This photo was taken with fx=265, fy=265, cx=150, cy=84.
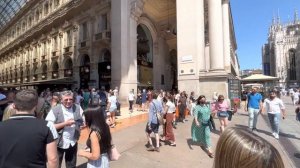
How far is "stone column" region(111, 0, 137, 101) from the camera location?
69.3 ft

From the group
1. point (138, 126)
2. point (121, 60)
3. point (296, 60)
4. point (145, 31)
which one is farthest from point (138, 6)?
point (296, 60)

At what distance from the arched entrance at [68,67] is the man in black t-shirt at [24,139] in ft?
96.3

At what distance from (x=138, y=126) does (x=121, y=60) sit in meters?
10.1

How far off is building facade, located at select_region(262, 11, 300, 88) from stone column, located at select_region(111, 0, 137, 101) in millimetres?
84294

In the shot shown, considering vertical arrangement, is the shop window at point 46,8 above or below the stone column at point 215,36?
above

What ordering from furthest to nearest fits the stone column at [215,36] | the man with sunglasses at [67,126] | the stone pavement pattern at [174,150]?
the stone column at [215,36], the stone pavement pattern at [174,150], the man with sunglasses at [67,126]

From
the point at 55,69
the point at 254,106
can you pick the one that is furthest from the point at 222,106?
the point at 55,69

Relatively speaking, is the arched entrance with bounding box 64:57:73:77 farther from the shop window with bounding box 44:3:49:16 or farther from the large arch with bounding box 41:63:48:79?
the shop window with bounding box 44:3:49:16

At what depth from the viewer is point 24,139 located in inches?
98.3

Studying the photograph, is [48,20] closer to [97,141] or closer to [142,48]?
[142,48]

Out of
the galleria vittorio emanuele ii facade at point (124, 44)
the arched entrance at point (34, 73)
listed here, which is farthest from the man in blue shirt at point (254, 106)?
the arched entrance at point (34, 73)

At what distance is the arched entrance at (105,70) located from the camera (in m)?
26.1

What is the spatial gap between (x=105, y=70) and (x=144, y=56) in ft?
21.0

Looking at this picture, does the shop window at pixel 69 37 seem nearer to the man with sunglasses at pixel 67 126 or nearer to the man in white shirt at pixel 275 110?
the man in white shirt at pixel 275 110
